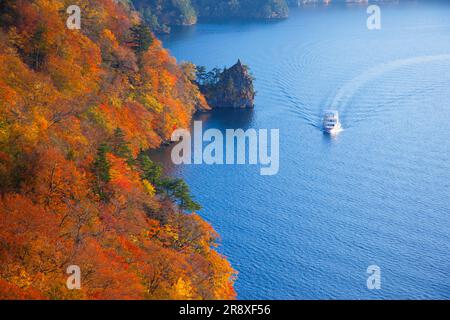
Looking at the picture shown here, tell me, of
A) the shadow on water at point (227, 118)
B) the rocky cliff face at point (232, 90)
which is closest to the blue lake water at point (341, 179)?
the shadow on water at point (227, 118)

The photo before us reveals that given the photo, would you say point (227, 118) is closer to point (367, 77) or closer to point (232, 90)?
point (232, 90)

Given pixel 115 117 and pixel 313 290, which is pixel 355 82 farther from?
pixel 313 290

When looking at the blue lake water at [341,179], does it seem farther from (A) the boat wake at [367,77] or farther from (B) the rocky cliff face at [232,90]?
(B) the rocky cliff face at [232,90]

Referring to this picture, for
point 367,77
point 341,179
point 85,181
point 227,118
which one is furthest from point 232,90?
point 85,181

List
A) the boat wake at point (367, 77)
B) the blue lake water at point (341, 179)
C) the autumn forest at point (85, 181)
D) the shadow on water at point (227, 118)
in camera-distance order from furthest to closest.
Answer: the boat wake at point (367, 77) → the shadow on water at point (227, 118) → the blue lake water at point (341, 179) → the autumn forest at point (85, 181)

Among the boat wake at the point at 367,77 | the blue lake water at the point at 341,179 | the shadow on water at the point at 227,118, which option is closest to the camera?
the blue lake water at the point at 341,179

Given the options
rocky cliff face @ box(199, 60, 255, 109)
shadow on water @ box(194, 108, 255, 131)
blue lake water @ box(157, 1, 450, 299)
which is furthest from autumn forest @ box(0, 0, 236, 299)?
rocky cliff face @ box(199, 60, 255, 109)
